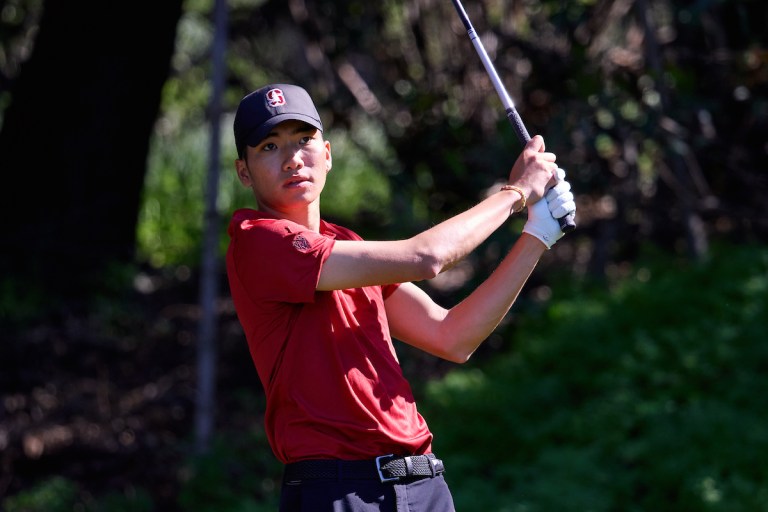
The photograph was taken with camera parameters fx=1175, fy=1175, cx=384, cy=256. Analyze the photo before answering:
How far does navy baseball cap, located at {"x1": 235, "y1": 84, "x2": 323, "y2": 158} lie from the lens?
2.78 m

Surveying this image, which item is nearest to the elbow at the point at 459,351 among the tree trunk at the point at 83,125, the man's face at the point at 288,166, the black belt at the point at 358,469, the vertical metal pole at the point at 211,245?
the black belt at the point at 358,469

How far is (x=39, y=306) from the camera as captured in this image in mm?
7027

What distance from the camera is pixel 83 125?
7.38 metres

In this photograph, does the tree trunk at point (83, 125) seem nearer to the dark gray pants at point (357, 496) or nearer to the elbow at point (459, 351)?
the elbow at point (459, 351)

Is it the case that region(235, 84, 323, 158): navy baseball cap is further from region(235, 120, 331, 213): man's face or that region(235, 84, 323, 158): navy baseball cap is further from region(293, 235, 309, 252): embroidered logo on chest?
region(293, 235, 309, 252): embroidered logo on chest

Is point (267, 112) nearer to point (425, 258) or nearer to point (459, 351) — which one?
point (425, 258)

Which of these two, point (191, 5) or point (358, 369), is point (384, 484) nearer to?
point (358, 369)

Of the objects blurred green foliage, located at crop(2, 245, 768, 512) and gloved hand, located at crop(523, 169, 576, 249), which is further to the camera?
blurred green foliage, located at crop(2, 245, 768, 512)

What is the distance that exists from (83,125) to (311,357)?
5.09 meters

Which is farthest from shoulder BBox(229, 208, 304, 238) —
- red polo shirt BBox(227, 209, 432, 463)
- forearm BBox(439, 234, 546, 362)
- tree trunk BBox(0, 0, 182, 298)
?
tree trunk BBox(0, 0, 182, 298)

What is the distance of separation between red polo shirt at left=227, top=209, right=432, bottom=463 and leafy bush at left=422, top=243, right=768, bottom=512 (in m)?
2.61

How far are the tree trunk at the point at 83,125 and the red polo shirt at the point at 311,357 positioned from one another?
4590mm

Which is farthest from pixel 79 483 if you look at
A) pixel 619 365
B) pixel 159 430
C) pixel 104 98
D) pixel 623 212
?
pixel 623 212

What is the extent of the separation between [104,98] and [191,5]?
324cm
